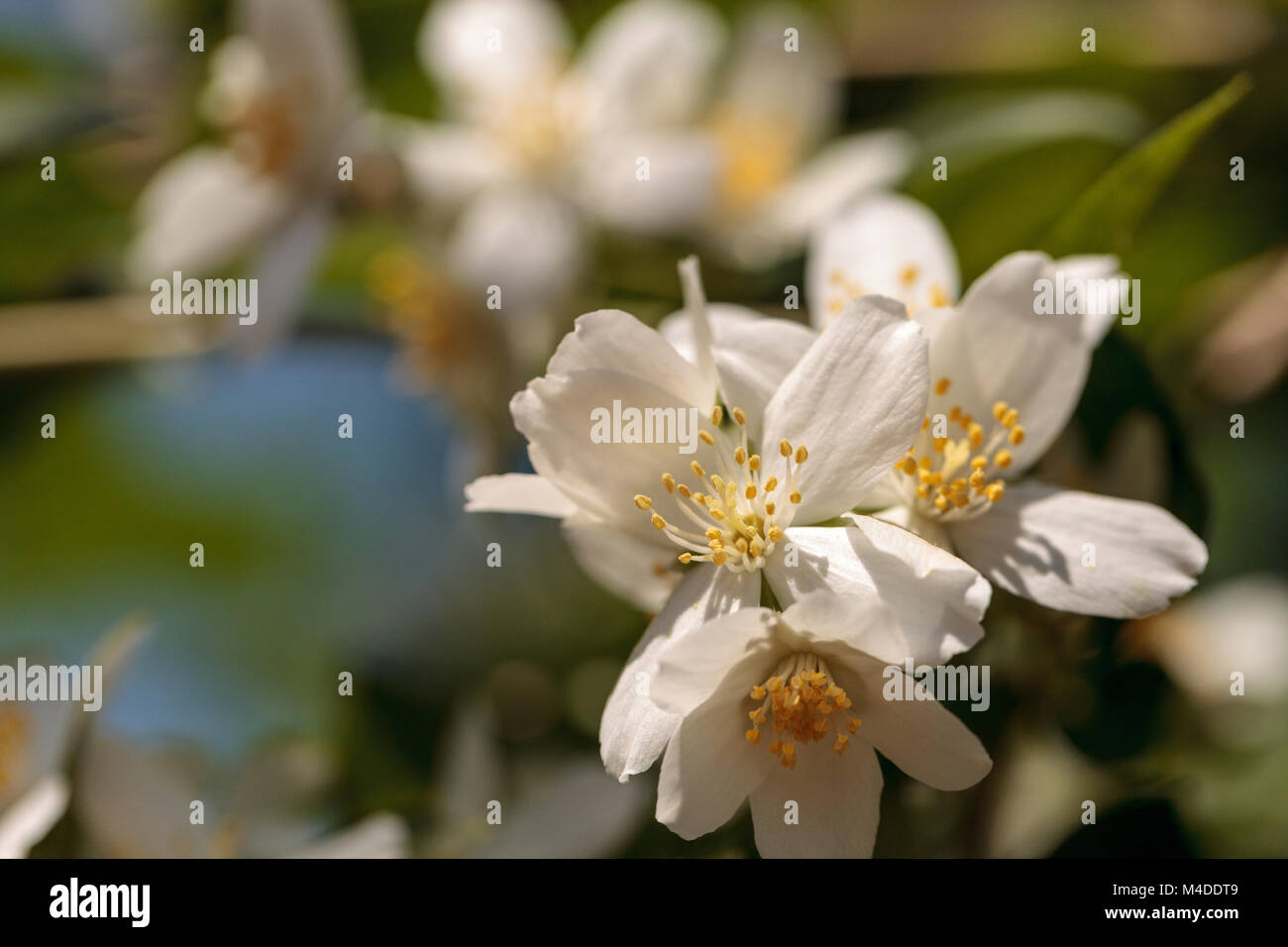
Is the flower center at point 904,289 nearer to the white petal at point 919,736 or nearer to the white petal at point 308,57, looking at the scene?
the white petal at point 919,736

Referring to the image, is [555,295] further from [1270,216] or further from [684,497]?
[1270,216]

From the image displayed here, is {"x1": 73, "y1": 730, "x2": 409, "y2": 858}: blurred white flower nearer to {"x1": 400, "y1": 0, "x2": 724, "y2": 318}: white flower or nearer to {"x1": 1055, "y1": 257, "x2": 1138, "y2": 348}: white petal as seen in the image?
{"x1": 400, "y1": 0, "x2": 724, "y2": 318}: white flower

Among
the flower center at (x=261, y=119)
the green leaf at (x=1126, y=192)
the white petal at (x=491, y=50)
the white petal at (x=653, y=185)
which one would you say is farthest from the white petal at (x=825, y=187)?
the flower center at (x=261, y=119)

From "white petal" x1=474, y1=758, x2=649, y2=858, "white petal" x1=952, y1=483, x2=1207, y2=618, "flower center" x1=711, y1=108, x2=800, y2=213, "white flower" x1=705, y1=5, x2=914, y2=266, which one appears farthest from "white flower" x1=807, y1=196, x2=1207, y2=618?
"flower center" x1=711, y1=108, x2=800, y2=213

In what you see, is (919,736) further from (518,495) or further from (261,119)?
(261,119)
